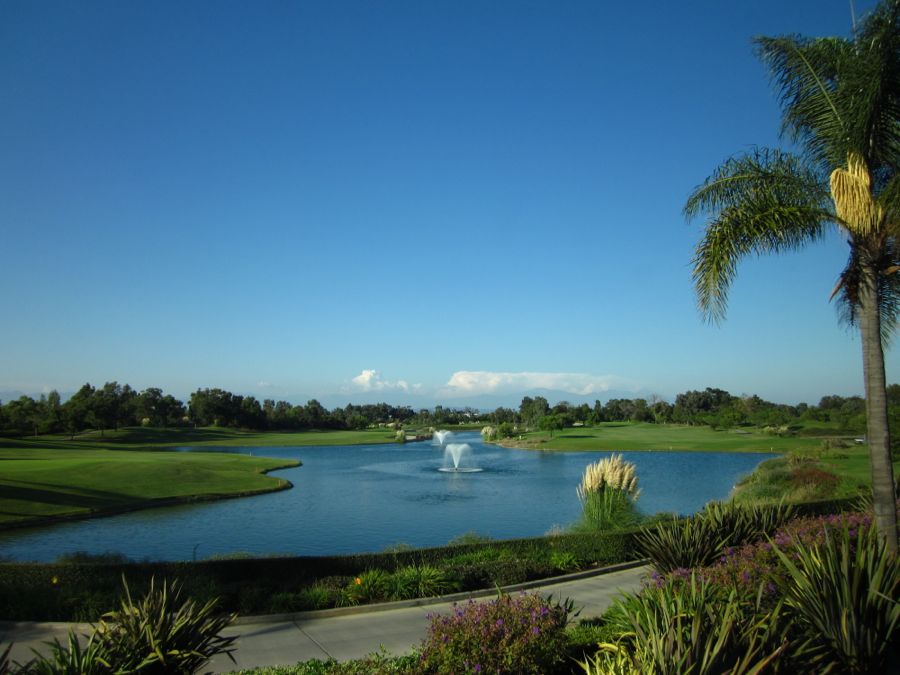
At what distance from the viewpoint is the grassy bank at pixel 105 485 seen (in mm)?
28997

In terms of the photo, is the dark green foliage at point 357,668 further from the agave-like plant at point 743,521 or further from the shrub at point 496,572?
the agave-like plant at point 743,521

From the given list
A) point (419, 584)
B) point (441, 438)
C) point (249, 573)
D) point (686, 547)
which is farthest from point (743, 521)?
point (441, 438)

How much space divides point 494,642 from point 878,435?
8.07 metres

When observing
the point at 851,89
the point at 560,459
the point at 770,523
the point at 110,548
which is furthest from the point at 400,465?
the point at 851,89

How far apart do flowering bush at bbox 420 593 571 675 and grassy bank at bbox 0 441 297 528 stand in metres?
27.6

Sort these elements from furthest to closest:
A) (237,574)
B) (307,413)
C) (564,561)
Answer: (307,413)
(564,561)
(237,574)

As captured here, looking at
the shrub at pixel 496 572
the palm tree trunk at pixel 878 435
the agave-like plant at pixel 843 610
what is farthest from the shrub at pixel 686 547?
the agave-like plant at pixel 843 610

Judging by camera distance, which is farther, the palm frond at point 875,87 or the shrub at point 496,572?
the shrub at point 496,572

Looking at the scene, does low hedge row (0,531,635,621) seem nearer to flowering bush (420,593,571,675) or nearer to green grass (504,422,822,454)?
flowering bush (420,593,571,675)

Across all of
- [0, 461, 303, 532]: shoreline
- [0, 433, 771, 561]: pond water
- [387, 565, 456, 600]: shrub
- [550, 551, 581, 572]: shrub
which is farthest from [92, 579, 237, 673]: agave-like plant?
[0, 461, 303, 532]: shoreline

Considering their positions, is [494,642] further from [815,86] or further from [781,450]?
[781,450]

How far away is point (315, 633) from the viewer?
9672 mm

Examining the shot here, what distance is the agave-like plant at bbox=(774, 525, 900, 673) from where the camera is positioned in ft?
21.9

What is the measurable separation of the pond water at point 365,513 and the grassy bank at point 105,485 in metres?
1.33
